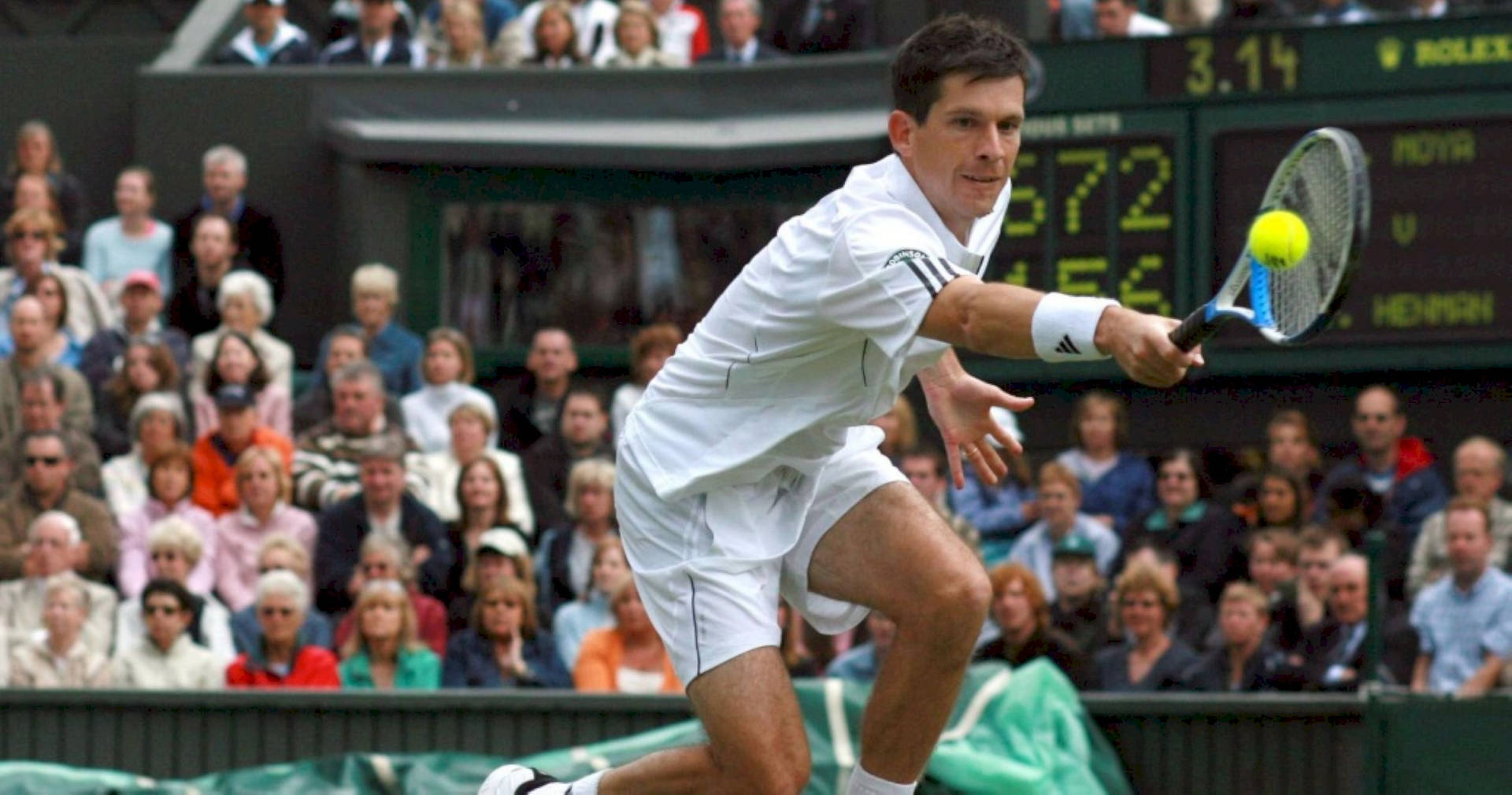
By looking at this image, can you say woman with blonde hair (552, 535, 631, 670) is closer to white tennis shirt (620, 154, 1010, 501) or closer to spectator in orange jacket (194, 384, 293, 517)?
spectator in orange jacket (194, 384, 293, 517)

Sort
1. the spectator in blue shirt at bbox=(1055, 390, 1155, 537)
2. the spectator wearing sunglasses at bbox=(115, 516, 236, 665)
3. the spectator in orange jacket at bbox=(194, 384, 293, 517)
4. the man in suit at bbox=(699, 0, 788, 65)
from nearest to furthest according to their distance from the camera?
the spectator wearing sunglasses at bbox=(115, 516, 236, 665) < the spectator in orange jacket at bbox=(194, 384, 293, 517) < the spectator in blue shirt at bbox=(1055, 390, 1155, 537) < the man in suit at bbox=(699, 0, 788, 65)

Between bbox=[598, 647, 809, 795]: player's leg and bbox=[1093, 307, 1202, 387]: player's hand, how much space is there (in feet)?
4.21

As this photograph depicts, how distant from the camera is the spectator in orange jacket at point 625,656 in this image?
973 cm

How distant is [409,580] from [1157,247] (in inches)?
147

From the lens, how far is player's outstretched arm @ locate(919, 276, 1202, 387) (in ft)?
15.6

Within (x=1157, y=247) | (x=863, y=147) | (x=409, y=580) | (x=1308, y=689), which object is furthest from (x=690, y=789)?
(x=863, y=147)

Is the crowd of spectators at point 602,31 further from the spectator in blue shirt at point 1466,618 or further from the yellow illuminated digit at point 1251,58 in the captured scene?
the spectator in blue shirt at point 1466,618

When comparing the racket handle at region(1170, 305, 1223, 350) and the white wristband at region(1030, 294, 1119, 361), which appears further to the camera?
the white wristband at region(1030, 294, 1119, 361)

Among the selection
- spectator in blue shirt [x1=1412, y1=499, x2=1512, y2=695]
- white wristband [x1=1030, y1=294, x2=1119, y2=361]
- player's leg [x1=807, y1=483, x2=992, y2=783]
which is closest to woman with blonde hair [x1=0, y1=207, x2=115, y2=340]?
spectator in blue shirt [x1=1412, y1=499, x2=1512, y2=695]

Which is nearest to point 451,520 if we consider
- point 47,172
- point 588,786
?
point 47,172

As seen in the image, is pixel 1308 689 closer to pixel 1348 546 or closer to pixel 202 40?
pixel 1348 546

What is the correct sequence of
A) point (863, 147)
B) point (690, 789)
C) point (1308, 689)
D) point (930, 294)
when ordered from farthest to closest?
point (863, 147) → point (1308, 689) → point (690, 789) → point (930, 294)

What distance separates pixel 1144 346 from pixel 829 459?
1373mm

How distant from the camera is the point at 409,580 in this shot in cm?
1035
